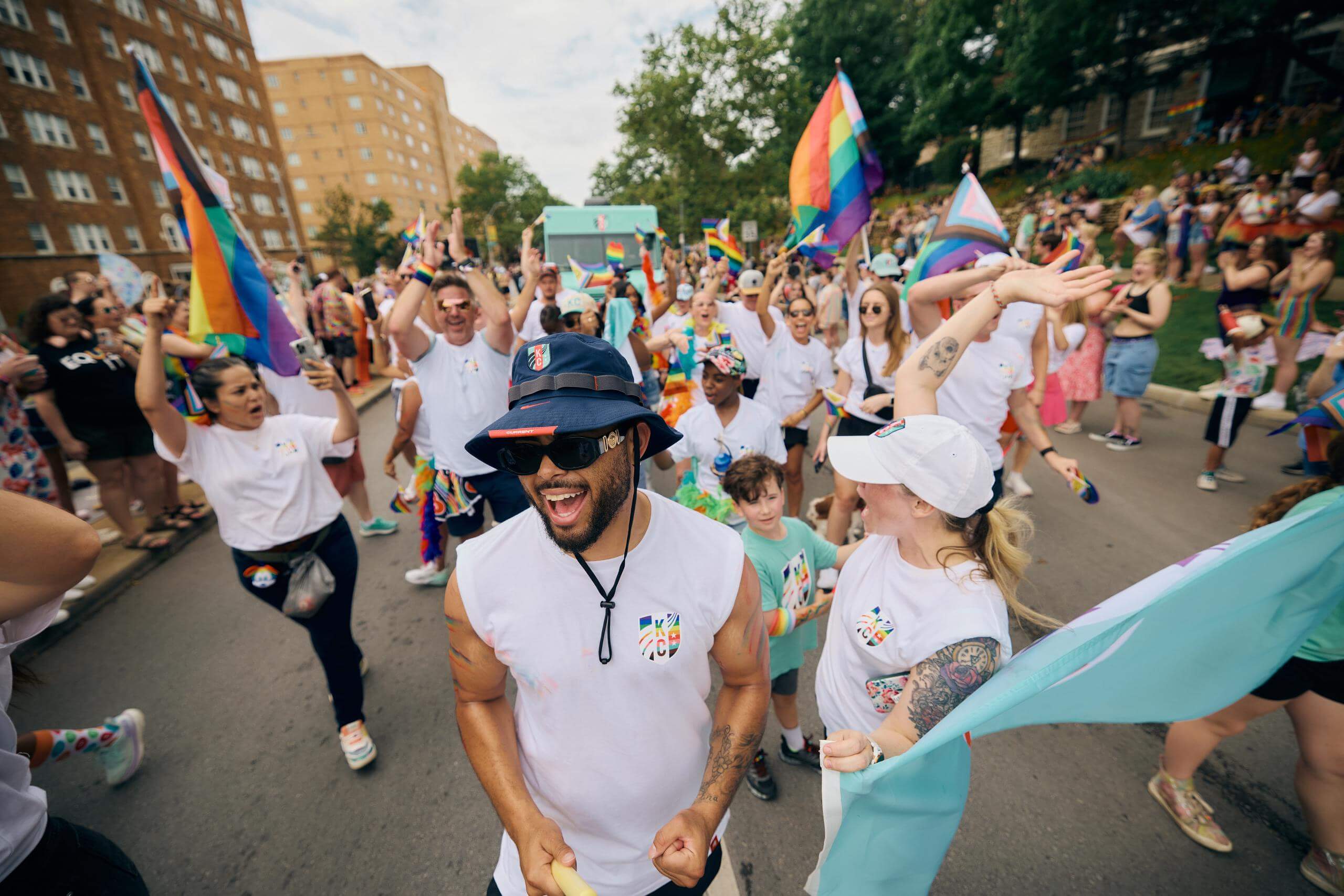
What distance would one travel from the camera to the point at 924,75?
1156 inches

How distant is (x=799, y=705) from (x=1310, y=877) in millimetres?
2060

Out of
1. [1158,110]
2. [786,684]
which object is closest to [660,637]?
[786,684]

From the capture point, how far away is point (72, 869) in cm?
144

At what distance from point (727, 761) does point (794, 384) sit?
148 inches

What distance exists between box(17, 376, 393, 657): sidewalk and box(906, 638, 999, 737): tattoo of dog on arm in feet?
16.5

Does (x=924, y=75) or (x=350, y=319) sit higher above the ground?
(x=924, y=75)

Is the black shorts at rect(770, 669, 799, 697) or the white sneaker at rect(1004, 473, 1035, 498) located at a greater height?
the black shorts at rect(770, 669, 799, 697)

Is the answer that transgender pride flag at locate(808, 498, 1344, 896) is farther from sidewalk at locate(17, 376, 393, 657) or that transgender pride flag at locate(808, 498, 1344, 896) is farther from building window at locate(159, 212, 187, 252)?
building window at locate(159, 212, 187, 252)

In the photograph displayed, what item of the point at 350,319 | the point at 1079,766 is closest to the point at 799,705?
the point at 1079,766

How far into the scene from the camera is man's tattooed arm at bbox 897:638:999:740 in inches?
60.5

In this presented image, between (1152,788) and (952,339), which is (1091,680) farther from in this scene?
(1152,788)

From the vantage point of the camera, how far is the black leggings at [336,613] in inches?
111

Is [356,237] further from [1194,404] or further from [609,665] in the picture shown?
[609,665]

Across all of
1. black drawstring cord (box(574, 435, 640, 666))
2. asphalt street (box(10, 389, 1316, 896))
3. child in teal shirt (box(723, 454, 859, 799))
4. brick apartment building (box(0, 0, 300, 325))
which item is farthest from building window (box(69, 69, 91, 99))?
black drawstring cord (box(574, 435, 640, 666))
